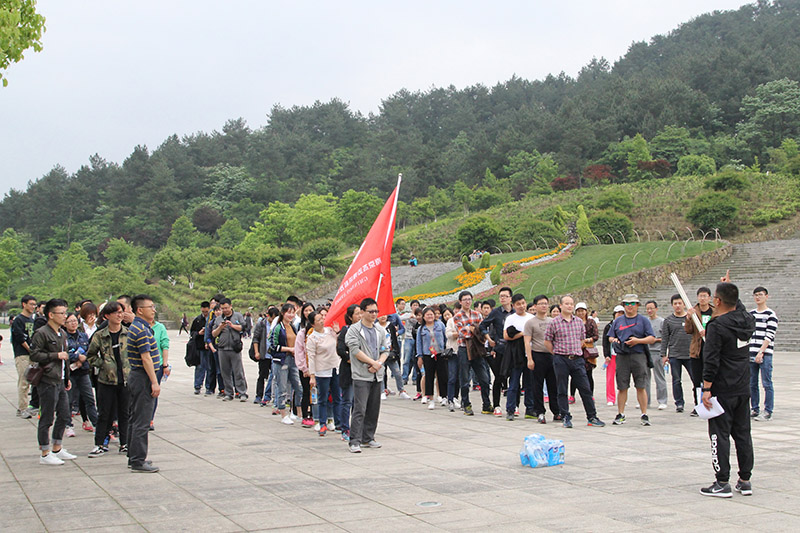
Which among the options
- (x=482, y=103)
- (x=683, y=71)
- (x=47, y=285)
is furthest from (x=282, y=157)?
(x=683, y=71)

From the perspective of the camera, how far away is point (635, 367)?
9.45 meters

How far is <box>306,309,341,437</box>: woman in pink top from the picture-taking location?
28.7 feet

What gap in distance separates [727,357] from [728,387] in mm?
229

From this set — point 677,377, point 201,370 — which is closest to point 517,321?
point 677,377

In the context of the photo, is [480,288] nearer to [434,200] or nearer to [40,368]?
[40,368]

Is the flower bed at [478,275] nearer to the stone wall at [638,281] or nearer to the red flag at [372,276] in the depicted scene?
the stone wall at [638,281]

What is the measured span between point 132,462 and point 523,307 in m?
5.31

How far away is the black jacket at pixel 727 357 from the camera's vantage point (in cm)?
562

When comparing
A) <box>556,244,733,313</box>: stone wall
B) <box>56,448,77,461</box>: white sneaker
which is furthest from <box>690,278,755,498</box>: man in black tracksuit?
<box>556,244,733,313</box>: stone wall

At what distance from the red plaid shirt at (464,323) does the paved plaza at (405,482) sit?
125 cm

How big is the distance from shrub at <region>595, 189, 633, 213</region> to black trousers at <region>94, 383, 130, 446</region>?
4186 cm

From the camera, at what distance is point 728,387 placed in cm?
561

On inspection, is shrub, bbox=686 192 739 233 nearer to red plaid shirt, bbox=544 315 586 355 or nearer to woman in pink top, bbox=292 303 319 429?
red plaid shirt, bbox=544 315 586 355

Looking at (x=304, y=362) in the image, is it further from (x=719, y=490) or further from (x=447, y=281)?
(x=447, y=281)
